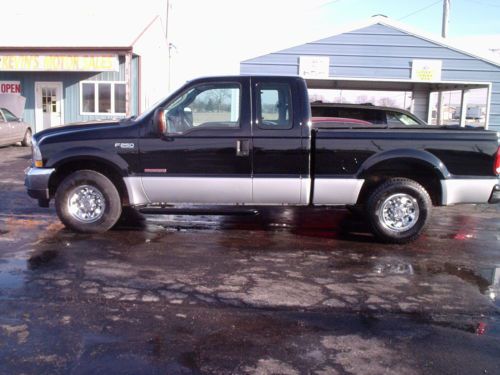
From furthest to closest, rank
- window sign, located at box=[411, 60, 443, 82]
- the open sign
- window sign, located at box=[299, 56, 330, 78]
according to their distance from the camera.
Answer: the open sign < window sign, located at box=[411, 60, 443, 82] < window sign, located at box=[299, 56, 330, 78]

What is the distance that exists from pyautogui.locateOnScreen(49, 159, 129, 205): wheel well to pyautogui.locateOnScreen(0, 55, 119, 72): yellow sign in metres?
14.1

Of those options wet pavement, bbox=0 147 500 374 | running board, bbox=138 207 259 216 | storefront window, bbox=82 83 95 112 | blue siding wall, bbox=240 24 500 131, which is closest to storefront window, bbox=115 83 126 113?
storefront window, bbox=82 83 95 112

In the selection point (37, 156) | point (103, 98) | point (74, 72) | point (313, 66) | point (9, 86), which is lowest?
point (37, 156)

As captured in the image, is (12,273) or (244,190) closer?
(12,273)

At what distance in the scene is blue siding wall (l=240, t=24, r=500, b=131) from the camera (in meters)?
14.4

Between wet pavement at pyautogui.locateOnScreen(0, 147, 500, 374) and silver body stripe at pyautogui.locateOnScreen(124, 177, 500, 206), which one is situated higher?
silver body stripe at pyautogui.locateOnScreen(124, 177, 500, 206)

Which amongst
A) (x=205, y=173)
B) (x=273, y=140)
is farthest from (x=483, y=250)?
(x=205, y=173)

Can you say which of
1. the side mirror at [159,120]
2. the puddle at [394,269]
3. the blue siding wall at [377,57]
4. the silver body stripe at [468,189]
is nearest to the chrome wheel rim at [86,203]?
the side mirror at [159,120]

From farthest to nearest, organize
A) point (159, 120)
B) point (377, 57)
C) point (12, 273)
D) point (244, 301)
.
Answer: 1. point (377, 57)
2. point (159, 120)
3. point (12, 273)
4. point (244, 301)

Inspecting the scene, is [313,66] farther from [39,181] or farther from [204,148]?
[39,181]

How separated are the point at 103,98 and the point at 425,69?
1330cm

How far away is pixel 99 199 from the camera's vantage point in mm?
6871

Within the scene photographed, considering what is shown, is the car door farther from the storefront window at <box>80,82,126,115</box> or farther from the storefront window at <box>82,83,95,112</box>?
the storefront window at <box>82,83,95,112</box>

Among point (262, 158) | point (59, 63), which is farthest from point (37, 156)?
point (59, 63)
